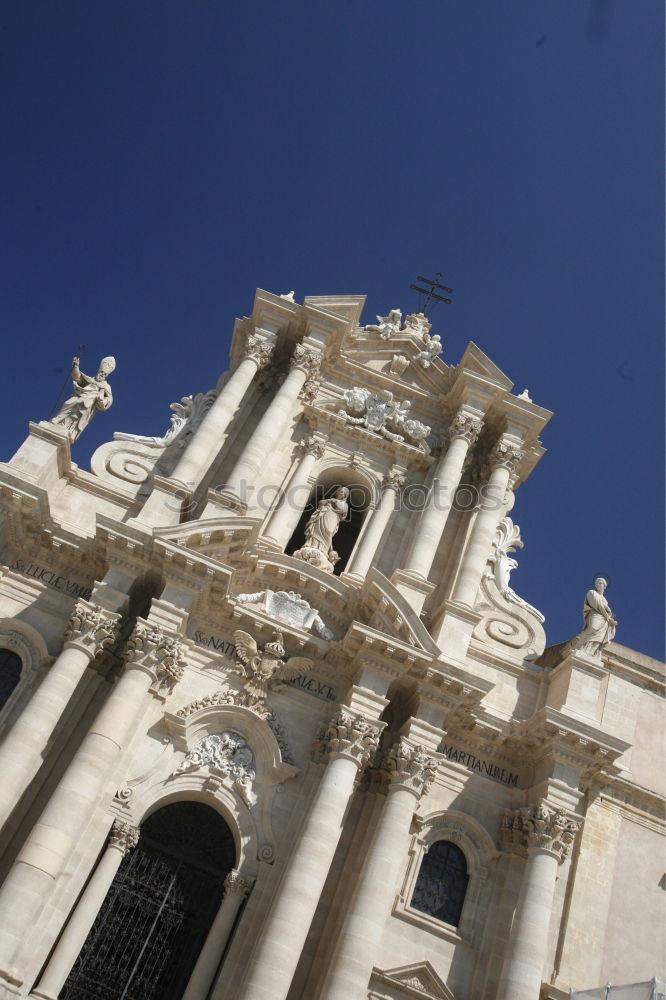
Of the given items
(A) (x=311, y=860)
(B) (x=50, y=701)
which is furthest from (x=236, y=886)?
(B) (x=50, y=701)

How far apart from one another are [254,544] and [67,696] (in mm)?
4563

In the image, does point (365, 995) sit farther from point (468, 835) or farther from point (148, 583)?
point (148, 583)

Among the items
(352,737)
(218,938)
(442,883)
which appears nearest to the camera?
(218,938)

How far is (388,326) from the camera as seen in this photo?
22922mm

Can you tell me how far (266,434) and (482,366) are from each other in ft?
20.0

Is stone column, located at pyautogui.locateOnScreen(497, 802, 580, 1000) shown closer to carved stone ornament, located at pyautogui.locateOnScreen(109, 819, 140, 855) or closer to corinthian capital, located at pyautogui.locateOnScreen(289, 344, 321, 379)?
carved stone ornament, located at pyautogui.locateOnScreen(109, 819, 140, 855)

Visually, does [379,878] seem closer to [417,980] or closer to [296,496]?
[417,980]

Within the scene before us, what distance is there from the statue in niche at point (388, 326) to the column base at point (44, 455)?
896 cm

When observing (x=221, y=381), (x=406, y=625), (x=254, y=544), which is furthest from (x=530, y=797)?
(x=221, y=381)

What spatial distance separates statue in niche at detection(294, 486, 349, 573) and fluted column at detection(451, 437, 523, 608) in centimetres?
285

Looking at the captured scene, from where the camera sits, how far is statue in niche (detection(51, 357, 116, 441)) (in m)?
18.0

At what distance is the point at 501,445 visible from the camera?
20.8 m

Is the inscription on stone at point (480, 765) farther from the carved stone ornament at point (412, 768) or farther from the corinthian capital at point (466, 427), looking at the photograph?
the corinthian capital at point (466, 427)

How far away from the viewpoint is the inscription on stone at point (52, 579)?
16.4m
